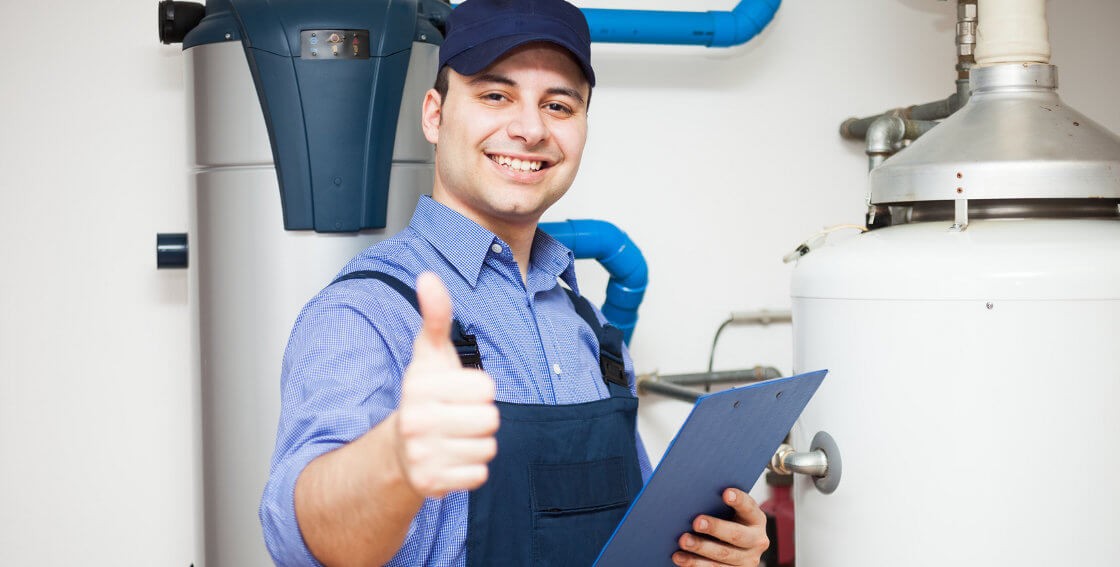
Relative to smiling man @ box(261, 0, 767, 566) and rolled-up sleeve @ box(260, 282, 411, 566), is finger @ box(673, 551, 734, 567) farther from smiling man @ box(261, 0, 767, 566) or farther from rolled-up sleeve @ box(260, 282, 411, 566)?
rolled-up sleeve @ box(260, 282, 411, 566)

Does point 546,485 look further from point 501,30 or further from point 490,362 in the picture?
point 501,30

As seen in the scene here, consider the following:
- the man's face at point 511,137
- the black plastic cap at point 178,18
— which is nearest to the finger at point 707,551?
the man's face at point 511,137

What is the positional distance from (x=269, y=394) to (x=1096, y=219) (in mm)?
1184

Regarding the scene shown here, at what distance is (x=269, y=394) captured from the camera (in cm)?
145

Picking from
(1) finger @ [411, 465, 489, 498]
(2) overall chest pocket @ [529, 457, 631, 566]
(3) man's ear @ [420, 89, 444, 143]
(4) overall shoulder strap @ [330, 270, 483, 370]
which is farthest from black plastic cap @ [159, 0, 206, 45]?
(1) finger @ [411, 465, 489, 498]

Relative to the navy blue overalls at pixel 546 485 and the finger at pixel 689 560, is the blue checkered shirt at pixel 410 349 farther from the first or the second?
the finger at pixel 689 560

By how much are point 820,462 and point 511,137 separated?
0.63 meters

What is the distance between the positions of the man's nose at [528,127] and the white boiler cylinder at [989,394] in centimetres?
47

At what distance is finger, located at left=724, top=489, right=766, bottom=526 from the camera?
3.52 feet

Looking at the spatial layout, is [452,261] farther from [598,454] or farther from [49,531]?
[49,531]

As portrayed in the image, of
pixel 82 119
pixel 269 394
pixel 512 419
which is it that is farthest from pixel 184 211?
pixel 512 419

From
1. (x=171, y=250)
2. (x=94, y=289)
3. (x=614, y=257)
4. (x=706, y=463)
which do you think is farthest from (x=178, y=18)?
(x=706, y=463)

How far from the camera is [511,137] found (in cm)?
113

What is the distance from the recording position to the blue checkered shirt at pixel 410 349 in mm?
833
